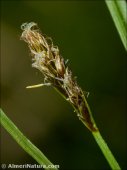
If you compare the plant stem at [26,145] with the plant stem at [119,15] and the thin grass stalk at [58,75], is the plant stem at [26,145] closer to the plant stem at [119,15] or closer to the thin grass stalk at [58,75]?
the thin grass stalk at [58,75]

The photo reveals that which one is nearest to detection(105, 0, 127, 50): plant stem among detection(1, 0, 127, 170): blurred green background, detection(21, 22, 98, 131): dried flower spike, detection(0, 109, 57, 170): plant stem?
detection(21, 22, 98, 131): dried flower spike

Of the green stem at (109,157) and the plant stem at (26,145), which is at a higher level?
the plant stem at (26,145)

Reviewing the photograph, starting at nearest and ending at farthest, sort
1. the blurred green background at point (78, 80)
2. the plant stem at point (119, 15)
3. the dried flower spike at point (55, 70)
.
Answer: the dried flower spike at point (55, 70) → the plant stem at point (119, 15) → the blurred green background at point (78, 80)

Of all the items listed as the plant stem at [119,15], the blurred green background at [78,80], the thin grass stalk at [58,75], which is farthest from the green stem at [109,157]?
the blurred green background at [78,80]

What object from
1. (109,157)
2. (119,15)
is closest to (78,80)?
(119,15)

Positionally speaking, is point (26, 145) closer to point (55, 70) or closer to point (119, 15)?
point (55, 70)

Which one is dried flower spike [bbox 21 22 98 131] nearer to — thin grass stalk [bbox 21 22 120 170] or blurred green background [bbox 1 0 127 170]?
thin grass stalk [bbox 21 22 120 170]

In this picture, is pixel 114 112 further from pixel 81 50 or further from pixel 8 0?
pixel 8 0
